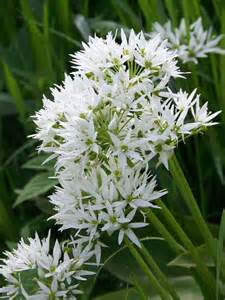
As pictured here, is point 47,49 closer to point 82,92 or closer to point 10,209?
point 10,209

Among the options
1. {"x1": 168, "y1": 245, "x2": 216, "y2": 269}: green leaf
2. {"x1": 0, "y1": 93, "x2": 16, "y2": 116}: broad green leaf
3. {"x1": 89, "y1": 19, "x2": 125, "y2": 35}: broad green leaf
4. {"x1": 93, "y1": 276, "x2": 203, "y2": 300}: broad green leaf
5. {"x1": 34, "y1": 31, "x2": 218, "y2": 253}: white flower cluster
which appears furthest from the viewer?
{"x1": 0, "y1": 93, "x2": 16, "y2": 116}: broad green leaf

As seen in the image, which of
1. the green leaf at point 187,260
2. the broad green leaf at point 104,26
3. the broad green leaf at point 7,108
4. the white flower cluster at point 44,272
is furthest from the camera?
the broad green leaf at point 7,108

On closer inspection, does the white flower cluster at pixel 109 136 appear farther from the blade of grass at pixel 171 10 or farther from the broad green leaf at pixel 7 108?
the broad green leaf at pixel 7 108

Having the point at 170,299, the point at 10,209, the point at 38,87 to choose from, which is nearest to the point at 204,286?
the point at 170,299

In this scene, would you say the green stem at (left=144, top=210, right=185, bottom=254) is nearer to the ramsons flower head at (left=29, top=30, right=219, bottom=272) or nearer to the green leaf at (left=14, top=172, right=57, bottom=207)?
the ramsons flower head at (left=29, top=30, right=219, bottom=272)

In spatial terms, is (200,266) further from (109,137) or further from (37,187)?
(37,187)

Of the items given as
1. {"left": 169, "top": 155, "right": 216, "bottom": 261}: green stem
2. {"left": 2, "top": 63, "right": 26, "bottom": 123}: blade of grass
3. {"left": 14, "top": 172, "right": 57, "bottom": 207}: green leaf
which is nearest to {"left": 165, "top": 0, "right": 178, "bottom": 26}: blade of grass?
{"left": 2, "top": 63, "right": 26, "bottom": 123}: blade of grass

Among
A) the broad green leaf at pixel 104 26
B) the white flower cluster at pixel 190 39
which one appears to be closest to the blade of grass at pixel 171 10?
the white flower cluster at pixel 190 39
